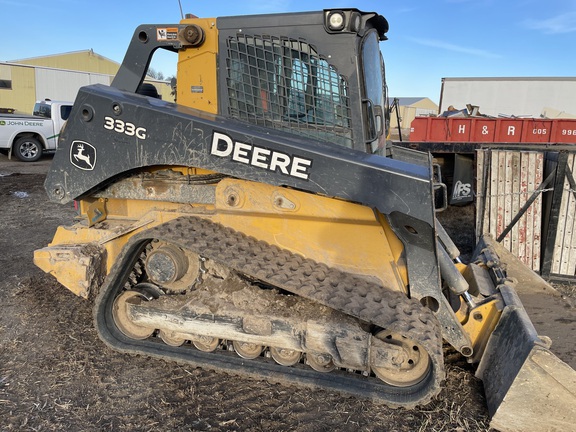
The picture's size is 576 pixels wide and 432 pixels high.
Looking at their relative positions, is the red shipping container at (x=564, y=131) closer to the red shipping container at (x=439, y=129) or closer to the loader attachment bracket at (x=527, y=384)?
the red shipping container at (x=439, y=129)

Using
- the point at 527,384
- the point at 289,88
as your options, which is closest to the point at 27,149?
the point at 289,88

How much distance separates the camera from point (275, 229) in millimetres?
3014

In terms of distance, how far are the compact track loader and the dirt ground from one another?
0.13 metres

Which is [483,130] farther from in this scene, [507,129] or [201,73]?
[201,73]

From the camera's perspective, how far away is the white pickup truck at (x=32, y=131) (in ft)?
44.4

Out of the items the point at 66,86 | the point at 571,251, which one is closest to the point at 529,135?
the point at 571,251

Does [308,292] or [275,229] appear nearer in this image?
[308,292]

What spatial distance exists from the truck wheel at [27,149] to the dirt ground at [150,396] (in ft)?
38.6

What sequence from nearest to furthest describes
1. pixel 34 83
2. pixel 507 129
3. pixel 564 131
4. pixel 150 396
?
pixel 150 396 → pixel 507 129 → pixel 564 131 → pixel 34 83

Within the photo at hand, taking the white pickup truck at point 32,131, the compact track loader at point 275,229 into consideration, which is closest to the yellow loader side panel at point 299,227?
the compact track loader at point 275,229

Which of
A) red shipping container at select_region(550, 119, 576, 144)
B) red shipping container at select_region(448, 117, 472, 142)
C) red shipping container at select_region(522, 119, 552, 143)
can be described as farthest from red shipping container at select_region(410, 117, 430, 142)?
red shipping container at select_region(550, 119, 576, 144)

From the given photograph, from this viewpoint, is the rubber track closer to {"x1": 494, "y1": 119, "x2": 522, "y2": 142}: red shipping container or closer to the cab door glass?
the cab door glass

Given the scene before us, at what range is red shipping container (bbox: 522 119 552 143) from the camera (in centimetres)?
1151

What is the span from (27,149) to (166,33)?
13202 mm
